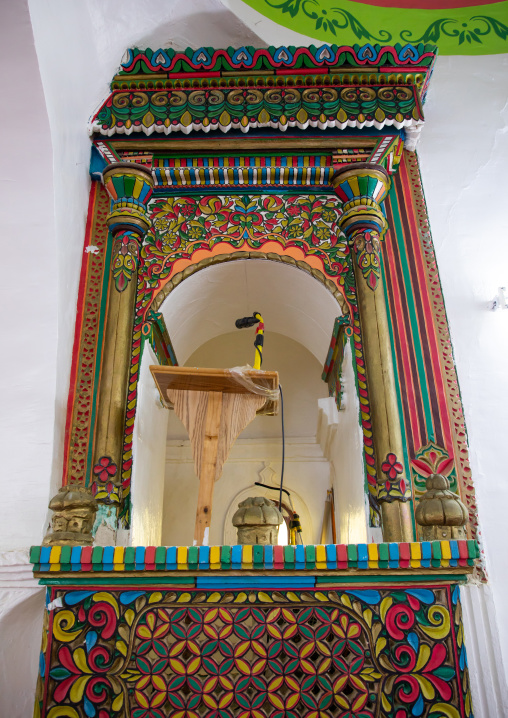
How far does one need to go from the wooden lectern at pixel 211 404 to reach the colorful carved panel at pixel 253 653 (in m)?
0.80

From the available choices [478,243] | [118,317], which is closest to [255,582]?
[118,317]

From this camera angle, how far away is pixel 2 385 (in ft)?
11.5

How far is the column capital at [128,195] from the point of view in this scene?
12.8 ft

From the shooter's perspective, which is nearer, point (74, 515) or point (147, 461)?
point (74, 515)

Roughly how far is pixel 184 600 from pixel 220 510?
388 cm

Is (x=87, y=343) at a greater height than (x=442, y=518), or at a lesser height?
greater

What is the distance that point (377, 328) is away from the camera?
3.62 m

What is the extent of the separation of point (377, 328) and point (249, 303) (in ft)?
4.46

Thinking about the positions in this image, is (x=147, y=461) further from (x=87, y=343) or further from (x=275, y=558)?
(x=275, y=558)

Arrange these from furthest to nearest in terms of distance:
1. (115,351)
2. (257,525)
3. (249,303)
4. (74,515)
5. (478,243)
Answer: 1. (249,303)
2. (478,243)
3. (115,351)
4. (74,515)
5. (257,525)

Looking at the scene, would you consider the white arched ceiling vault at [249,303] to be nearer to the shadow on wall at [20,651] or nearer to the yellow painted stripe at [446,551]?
the shadow on wall at [20,651]

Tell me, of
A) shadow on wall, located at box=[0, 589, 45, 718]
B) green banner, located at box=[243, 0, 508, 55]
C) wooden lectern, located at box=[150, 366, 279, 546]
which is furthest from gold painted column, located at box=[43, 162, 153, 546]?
green banner, located at box=[243, 0, 508, 55]

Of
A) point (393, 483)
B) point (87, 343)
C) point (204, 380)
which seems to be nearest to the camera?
point (204, 380)

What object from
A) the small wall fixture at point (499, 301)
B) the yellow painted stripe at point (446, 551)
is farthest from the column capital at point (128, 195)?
the yellow painted stripe at point (446, 551)
